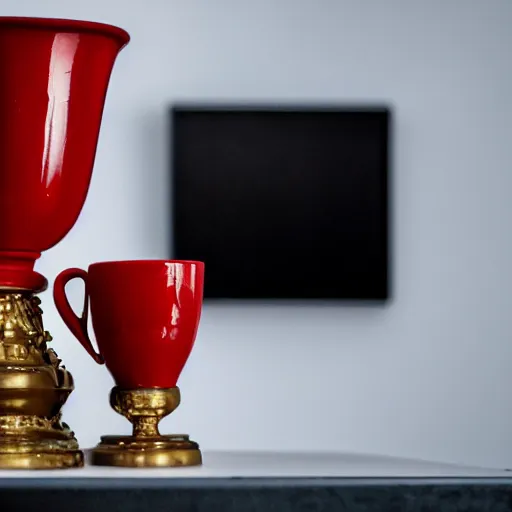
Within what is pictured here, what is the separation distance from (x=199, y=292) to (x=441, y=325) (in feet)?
8.43

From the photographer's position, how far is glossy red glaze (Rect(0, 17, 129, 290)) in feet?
2.37

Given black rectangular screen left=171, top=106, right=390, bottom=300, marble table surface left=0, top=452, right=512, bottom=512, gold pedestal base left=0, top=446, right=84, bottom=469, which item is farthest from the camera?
black rectangular screen left=171, top=106, right=390, bottom=300

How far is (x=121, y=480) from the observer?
0.56 metres

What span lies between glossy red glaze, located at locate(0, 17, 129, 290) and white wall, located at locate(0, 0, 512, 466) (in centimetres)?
243

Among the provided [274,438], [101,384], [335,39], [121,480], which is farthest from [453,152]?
[121,480]

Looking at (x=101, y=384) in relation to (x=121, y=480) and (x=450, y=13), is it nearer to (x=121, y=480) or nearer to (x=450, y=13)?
(x=450, y=13)

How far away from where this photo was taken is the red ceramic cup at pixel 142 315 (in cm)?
73

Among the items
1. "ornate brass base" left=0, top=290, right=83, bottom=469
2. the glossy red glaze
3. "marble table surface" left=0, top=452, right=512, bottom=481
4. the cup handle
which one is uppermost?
the glossy red glaze

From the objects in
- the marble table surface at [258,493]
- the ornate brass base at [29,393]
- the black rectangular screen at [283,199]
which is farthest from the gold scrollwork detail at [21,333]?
the black rectangular screen at [283,199]

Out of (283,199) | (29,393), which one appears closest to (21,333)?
(29,393)

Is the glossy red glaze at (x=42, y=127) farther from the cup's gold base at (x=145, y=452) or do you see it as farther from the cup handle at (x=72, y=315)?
the cup's gold base at (x=145, y=452)

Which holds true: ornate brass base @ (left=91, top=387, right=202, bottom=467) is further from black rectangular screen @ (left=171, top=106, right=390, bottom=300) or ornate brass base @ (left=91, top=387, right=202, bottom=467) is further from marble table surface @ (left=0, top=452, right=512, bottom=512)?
black rectangular screen @ (left=171, top=106, right=390, bottom=300)

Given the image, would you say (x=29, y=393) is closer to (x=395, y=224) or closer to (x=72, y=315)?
(x=72, y=315)

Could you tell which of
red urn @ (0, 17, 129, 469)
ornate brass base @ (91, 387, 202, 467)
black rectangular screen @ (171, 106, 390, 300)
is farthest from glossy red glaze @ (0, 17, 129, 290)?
black rectangular screen @ (171, 106, 390, 300)
